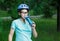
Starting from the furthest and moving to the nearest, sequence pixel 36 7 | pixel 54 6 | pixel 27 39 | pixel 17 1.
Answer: pixel 54 6
pixel 36 7
pixel 17 1
pixel 27 39

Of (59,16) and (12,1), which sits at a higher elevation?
(12,1)

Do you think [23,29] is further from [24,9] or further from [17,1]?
[17,1]

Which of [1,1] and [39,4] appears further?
[39,4]

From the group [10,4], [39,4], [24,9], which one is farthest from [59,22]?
[24,9]

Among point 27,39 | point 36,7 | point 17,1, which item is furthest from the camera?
point 36,7

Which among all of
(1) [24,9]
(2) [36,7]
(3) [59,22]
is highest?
(1) [24,9]

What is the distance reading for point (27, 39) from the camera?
455cm

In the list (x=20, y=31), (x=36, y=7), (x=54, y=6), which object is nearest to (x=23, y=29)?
(x=20, y=31)

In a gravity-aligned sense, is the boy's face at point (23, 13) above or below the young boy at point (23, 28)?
above

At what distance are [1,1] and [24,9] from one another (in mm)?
3509

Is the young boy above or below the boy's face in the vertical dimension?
below

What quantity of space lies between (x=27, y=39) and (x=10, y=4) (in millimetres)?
3550

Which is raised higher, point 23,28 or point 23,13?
point 23,13

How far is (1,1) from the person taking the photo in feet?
26.4
